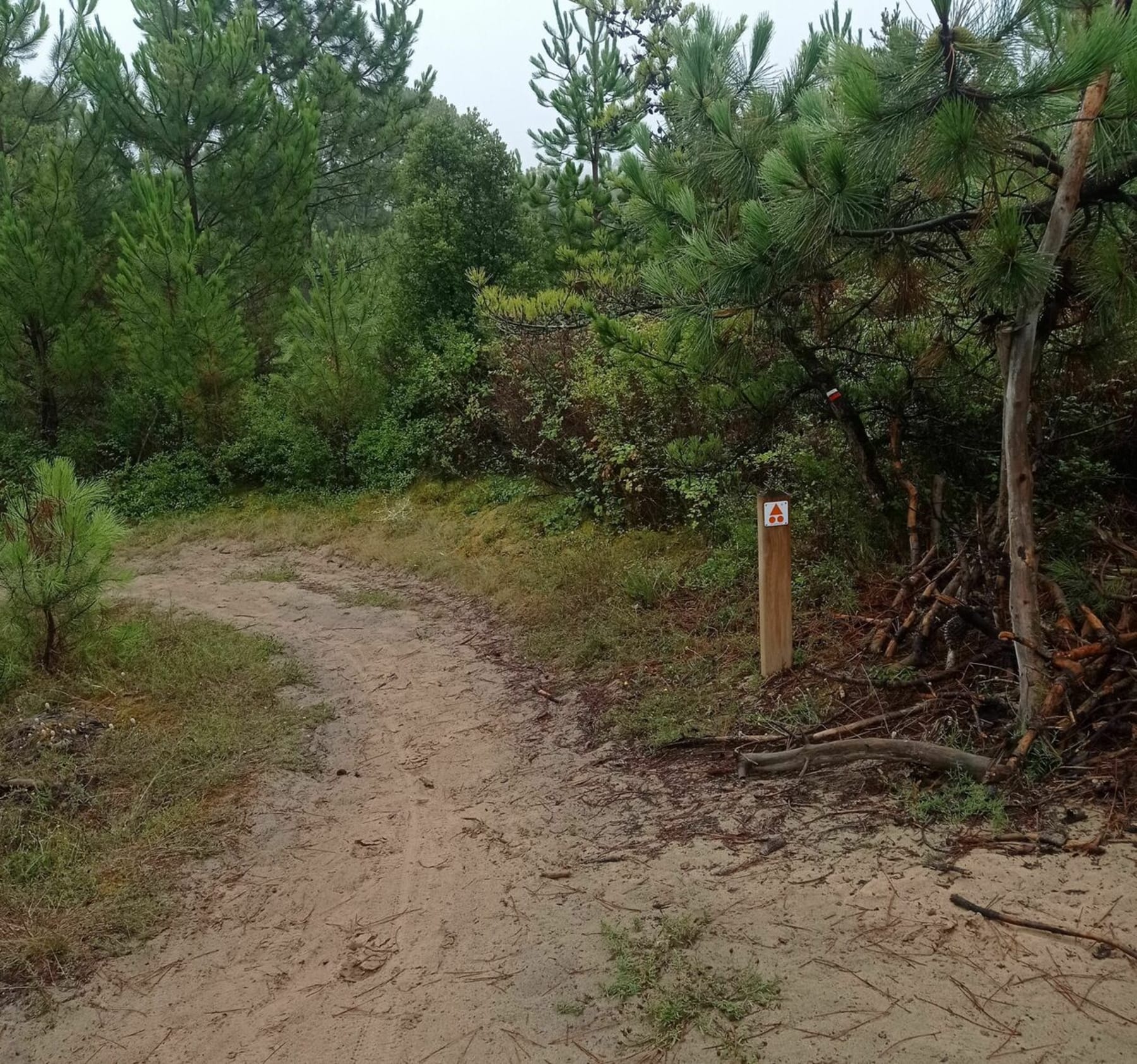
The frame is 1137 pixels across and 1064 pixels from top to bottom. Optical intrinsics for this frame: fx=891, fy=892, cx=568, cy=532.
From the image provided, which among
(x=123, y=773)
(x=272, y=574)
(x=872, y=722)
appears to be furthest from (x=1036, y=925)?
(x=272, y=574)

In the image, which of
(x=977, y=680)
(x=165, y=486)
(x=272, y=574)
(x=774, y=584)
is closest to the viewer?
(x=977, y=680)

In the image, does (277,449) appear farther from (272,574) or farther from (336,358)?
(272,574)

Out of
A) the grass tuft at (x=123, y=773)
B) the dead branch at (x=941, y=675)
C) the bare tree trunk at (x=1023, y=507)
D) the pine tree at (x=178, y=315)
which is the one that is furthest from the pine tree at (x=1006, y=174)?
the pine tree at (x=178, y=315)

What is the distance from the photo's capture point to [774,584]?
17.9 feet

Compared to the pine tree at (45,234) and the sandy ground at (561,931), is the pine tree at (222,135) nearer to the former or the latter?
the pine tree at (45,234)

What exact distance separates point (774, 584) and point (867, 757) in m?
1.39

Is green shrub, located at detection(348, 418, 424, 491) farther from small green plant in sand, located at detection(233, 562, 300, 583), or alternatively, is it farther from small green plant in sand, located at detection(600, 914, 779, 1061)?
small green plant in sand, located at detection(600, 914, 779, 1061)

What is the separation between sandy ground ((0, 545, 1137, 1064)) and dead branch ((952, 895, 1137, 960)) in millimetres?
32

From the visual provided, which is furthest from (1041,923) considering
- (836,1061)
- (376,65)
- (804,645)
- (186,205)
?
(376,65)

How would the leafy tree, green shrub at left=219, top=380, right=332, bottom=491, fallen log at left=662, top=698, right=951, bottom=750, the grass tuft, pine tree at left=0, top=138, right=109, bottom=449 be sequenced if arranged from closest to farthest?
1. the grass tuft
2. fallen log at left=662, top=698, right=951, bottom=750
3. pine tree at left=0, top=138, right=109, bottom=449
4. the leafy tree
5. green shrub at left=219, top=380, right=332, bottom=491

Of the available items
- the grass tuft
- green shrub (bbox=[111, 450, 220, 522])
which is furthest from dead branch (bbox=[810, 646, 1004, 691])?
green shrub (bbox=[111, 450, 220, 522])

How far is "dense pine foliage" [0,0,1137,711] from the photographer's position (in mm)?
3750

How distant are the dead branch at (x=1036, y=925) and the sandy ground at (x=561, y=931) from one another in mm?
32

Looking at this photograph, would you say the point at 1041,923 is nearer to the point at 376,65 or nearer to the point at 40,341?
the point at 40,341
